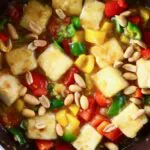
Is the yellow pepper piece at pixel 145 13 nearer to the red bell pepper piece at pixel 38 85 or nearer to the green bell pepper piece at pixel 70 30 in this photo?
the green bell pepper piece at pixel 70 30

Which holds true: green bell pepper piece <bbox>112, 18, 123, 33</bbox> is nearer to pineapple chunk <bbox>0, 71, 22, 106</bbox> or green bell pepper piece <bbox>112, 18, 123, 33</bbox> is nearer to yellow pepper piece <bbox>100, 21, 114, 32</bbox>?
yellow pepper piece <bbox>100, 21, 114, 32</bbox>

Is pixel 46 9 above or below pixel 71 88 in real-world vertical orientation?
above

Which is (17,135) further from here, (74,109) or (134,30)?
(134,30)

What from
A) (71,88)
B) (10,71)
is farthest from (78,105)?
(10,71)

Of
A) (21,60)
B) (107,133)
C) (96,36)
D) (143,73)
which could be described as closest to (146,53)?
(143,73)

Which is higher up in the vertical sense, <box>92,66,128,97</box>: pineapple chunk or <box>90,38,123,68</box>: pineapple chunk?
<box>90,38,123,68</box>: pineapple chunk

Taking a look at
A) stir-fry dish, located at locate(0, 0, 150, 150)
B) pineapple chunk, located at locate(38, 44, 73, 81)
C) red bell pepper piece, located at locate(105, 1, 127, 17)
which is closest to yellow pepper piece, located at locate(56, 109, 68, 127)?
stir-fry dish, located at locate(0, 0, 150, 150)

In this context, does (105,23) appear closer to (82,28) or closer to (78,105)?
(82,28)
